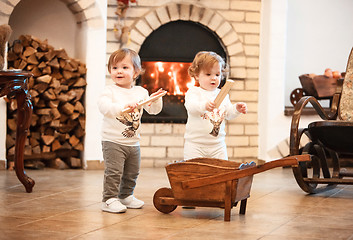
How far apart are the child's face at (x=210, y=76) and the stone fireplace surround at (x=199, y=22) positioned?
2.14m

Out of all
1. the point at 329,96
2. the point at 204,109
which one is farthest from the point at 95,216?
the point at 329,96

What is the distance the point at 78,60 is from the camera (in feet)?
17.8

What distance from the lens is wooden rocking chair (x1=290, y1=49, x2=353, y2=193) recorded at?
3.97 m

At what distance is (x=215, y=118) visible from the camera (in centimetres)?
337

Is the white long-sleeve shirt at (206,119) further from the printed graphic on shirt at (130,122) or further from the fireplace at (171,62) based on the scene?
the fireplace at (171,62)

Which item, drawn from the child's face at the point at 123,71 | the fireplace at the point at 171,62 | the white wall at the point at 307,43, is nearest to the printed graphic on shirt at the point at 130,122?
the child's face at the point at 123,71

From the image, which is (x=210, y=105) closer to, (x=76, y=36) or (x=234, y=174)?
(x=234, y=174)

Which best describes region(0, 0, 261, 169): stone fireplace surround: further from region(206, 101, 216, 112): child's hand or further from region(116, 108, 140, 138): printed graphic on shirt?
region(206, 101, 216, 112): child's hand

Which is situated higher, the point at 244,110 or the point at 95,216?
the point at 244,110

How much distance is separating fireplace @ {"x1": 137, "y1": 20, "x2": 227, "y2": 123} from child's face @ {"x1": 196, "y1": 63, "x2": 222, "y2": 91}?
90.2 inches

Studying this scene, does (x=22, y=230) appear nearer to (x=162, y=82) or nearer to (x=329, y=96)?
(x=162, y=82)

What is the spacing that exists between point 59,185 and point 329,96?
276 centimetres

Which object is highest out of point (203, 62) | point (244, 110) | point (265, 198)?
point (203, 62)

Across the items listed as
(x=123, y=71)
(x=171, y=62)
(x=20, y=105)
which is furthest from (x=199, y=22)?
(x=123, y=71)
